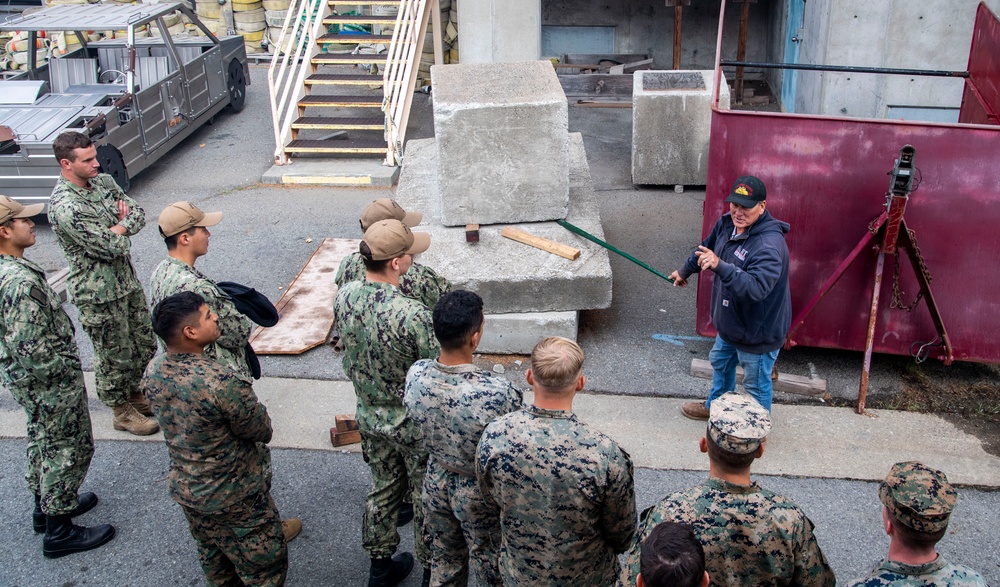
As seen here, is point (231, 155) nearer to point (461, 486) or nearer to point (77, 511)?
point (77, 511)

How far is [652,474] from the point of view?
16.0 feet

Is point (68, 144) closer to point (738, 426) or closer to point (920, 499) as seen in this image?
point (738, 426)

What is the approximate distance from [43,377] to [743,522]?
3457mm

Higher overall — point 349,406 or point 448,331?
point 448,331

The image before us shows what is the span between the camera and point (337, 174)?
9.59 metres

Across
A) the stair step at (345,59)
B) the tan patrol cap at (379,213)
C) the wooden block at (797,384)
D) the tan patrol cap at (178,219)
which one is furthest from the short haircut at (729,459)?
the stair step at (345,59)

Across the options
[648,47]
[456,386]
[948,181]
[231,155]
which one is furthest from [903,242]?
[648,47]

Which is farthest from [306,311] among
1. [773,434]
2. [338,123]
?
[338,123]

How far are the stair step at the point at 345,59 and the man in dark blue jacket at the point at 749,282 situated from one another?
6779 millimetres

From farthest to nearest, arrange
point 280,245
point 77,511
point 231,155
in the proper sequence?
point 231,155 < point 280,245 < point 77,511

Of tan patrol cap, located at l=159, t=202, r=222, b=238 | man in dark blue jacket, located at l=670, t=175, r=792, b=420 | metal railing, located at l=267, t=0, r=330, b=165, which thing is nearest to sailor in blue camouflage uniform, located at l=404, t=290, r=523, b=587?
tan patrol cap, located at l=159, t=202, r=222, b=238

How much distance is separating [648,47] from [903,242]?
9.04 metres

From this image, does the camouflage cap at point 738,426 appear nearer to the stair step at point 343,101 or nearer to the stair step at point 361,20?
the stair step at point 343,101

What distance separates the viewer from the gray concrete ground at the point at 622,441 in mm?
4309
